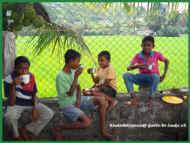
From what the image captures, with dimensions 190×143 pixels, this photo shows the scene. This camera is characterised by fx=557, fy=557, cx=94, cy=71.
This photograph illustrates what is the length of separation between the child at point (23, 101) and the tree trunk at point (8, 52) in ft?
0.23

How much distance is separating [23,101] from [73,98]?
0.61 m

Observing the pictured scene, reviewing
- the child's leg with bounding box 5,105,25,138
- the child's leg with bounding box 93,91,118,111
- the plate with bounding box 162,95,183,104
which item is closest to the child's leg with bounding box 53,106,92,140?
the child's leg with bounding box 93,91,118,111

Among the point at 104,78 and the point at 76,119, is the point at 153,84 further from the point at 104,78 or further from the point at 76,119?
the point at 76,119

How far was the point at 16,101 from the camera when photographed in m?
6.75

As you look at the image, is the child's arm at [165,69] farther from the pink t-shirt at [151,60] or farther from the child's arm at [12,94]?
the child's arm at [12,94]

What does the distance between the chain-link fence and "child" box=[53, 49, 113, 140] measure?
15 centimetres

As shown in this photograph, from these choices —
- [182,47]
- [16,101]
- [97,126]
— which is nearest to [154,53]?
[182,47]

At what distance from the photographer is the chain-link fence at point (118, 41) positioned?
6.95 metres

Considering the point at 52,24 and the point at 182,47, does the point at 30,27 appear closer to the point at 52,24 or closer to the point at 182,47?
the point at 52,24

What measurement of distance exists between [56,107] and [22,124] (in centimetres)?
47

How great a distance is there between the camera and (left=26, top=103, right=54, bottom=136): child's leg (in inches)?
269

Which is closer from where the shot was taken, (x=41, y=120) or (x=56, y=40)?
(x=41, y=120)

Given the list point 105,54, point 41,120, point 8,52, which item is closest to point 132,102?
point 105,54

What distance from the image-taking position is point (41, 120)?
22.4 ft
